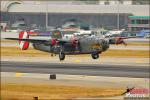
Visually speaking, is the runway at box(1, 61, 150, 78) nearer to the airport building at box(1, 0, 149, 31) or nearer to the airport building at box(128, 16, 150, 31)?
the airport building at box(128, 16, 150, 31)

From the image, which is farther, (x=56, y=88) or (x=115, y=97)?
(x=56, y=88)

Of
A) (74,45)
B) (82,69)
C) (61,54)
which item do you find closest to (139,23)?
(61,54)

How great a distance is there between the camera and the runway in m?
52.9

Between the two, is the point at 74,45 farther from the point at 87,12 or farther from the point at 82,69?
A: the point at 87,12

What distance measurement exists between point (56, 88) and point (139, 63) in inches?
1020

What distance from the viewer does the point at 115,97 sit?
3612cm

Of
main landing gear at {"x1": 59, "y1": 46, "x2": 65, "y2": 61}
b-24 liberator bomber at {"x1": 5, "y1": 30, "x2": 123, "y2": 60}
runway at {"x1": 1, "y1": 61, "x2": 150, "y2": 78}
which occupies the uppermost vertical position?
b-24 liberator bomber at {"x1": 5, "y1": 30, "x2": 123, "y2": 60}

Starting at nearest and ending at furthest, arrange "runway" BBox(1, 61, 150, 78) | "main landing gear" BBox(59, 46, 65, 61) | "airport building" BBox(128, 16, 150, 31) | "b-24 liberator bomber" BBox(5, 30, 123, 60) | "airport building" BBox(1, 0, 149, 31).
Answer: "runway" BBox(1, 61, 150, 78)
"b-24 liberator bomber" BBox(5, 30, 123, 60)
"main landing gear" BBox(59, 46, 65, 61)
"airport building" BBox(128, 16, 150, 31)
"airport building" BBox(1, 0, 149, 31)

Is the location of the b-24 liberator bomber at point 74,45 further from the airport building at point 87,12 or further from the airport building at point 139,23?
the airport building at point 87,12

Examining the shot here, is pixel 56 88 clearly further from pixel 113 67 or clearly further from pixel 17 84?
pixel 113 67

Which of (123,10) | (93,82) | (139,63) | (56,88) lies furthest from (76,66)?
(123,10)

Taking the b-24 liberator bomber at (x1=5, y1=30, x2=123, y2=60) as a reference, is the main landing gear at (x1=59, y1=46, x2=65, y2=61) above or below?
below

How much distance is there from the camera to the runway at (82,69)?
52938 millimetres

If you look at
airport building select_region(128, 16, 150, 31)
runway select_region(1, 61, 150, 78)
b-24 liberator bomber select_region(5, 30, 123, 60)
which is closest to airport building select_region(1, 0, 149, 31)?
airport building select_region(128, 16, 150, 31)
